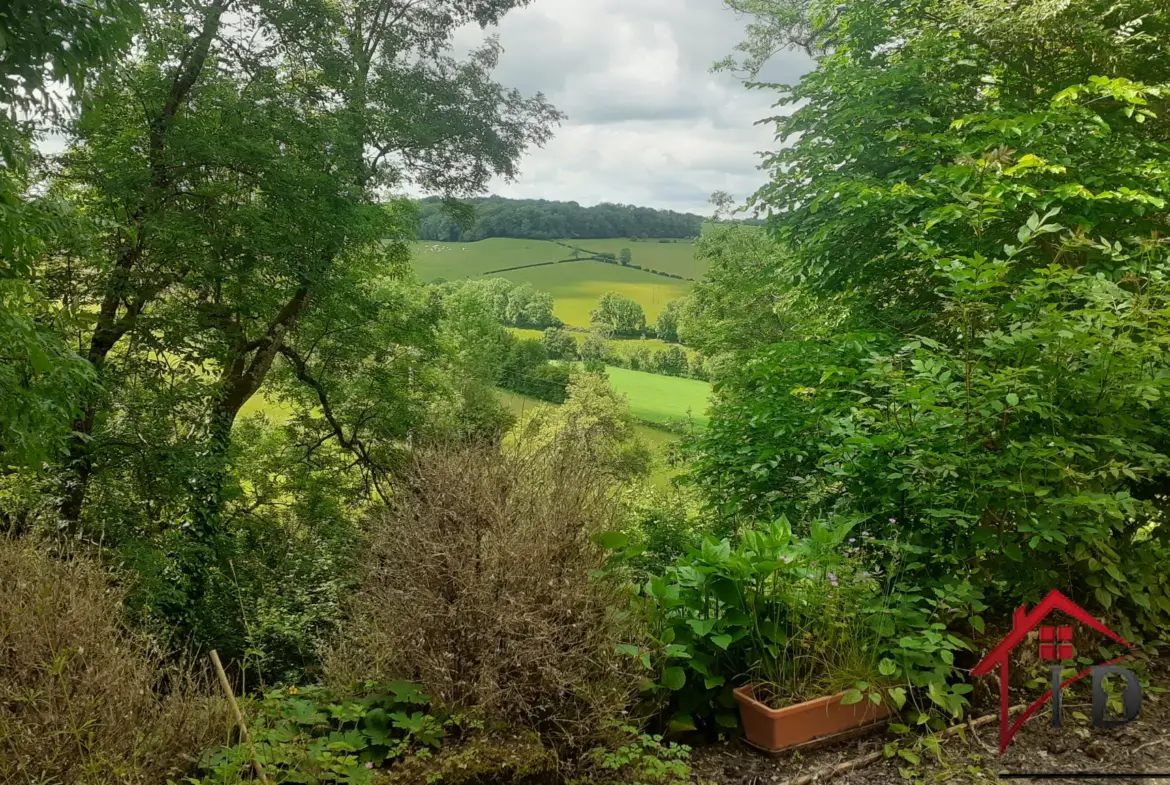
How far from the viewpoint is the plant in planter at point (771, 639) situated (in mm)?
1753

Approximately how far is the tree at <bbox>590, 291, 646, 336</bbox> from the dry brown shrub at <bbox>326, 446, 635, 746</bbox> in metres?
22.6

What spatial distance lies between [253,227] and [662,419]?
16527 mm

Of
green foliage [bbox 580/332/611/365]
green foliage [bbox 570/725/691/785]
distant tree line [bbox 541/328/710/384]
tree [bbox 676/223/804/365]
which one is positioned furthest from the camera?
green foliage [bbox 580/332/611/365]

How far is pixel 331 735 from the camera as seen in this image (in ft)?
5.11

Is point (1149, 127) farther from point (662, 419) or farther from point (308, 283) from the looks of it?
point (662, 419)

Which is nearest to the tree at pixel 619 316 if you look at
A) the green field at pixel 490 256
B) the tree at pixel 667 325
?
the tree at pixel 667 325

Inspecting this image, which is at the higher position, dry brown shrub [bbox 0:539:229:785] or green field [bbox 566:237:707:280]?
green field [bbox 566:237:707:280]

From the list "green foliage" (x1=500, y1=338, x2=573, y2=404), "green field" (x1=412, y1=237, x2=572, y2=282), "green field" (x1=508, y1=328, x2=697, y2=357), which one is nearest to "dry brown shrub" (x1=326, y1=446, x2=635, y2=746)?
"green field" (x1=412, y1=237, x2=572, y2=282)

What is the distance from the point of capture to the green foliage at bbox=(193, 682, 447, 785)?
1.40m

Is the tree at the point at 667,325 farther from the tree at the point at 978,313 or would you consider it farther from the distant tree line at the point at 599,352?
the tree at the point at 978,313

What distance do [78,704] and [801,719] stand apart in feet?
5.37

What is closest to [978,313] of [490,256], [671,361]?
[490,256]

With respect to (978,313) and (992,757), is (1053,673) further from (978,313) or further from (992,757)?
(978,313)

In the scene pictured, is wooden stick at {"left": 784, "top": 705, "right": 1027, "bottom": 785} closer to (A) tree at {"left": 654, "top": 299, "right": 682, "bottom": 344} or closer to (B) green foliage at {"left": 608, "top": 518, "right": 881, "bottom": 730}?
(B) green foliage at {"left": 608, "top": 518, "right": 881, "bottom": 730}
